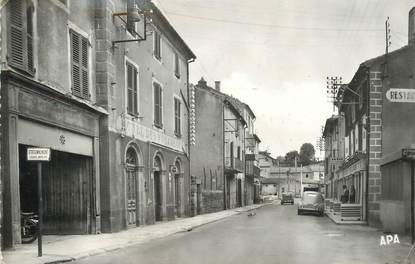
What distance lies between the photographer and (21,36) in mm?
12477

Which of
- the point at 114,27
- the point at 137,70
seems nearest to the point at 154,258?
the point at 114,27

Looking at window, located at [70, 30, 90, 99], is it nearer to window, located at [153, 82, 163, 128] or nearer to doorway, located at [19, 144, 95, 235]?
doorway, located at [19, 144, 95, 235]

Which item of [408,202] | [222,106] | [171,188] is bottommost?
[408,202]

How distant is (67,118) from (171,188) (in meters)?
11.7

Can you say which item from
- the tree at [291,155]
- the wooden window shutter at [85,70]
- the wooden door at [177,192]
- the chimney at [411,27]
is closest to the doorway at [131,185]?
the wooden window shutter at [85,70]

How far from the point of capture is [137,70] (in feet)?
69.9

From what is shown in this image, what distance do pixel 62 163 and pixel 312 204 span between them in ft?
67.1

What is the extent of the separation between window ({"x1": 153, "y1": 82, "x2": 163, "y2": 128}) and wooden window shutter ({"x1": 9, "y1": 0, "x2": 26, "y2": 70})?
11.4 m

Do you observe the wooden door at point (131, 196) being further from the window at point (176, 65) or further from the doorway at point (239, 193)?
the doorway at point (239, 193)

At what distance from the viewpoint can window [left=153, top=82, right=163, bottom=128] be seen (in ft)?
78.5

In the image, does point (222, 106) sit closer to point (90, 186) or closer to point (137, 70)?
point (137, 70)

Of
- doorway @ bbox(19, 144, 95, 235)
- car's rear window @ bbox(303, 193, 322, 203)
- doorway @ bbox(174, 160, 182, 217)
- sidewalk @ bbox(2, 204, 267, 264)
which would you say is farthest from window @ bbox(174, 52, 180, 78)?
car's rear window @ bbox(303, 193, 322, 203)

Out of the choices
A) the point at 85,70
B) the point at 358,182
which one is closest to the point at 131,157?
the point at 85,70

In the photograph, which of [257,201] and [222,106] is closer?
[222,106]
